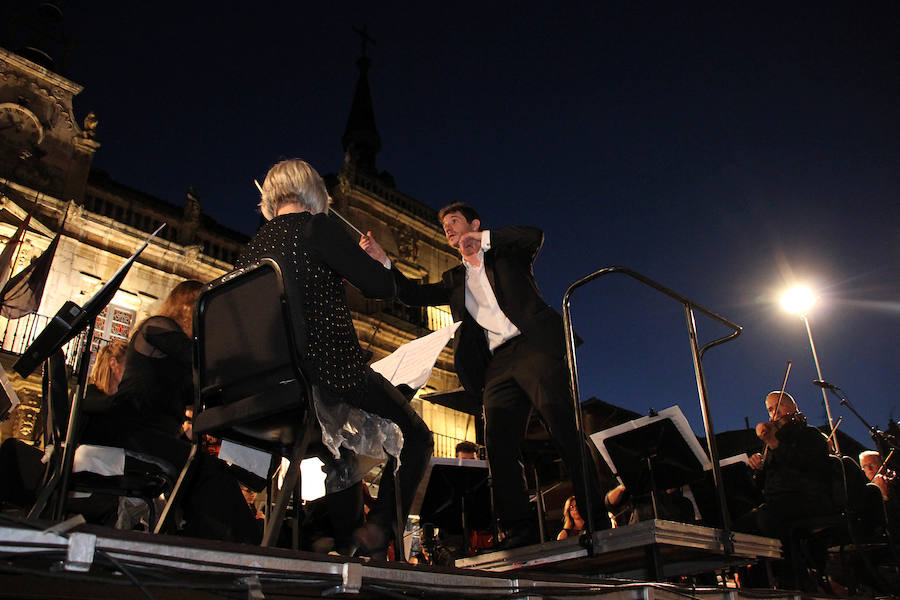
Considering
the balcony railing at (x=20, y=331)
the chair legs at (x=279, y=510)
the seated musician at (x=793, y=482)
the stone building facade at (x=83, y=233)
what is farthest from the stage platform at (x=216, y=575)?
the balcony railing at (x=20, y=331)

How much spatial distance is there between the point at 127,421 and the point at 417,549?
18.5 ft

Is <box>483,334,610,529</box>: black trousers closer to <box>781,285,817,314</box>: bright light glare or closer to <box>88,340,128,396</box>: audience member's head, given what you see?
<box>88,340,128,396</box>: audience member's head

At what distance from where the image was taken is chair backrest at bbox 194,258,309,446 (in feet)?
7.85

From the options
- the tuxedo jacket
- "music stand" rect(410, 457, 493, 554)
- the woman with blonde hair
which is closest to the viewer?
the tuxedo jacket

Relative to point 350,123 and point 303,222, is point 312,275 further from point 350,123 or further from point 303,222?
point 350,123

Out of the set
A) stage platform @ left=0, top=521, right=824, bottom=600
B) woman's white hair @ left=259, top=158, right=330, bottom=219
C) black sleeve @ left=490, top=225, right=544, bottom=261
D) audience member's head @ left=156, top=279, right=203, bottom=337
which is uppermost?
black sleeve @ left=490, top=225, right=544, bottom=261

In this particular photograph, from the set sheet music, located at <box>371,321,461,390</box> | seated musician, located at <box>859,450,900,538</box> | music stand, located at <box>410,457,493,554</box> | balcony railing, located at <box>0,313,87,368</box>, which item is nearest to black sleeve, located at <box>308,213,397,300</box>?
sheet music, located at <box>371,321,461,390</box>

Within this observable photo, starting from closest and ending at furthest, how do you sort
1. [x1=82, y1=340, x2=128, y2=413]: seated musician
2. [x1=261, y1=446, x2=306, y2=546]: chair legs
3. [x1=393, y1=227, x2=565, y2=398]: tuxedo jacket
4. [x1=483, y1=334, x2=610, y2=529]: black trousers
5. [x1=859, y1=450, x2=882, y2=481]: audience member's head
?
1. [x1=261, y1=446, x2=306, y2=546]: chair legs
2. [x1=483, y1=334, x2=610, y2=529]: black trousers
3. [x1=393, y1=227, x2=565, y2=398]: tuxedo jacket
4. [x1=82, y1=340, x2=128, y2=413]: seated musician
5. [x1=859, y1=450, x2=882, y2=481]: audience member's head

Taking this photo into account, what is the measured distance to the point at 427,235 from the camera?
20672 mm

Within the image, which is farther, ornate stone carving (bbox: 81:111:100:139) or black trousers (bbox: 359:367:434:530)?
ornate stone carving (bbox: 81:111:100:139)

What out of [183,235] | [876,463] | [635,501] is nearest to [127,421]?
[635,501]

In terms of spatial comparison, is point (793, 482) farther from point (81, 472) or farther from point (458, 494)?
point (81, 472)

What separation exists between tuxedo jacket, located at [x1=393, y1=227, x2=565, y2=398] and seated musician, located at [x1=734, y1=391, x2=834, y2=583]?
2772mm

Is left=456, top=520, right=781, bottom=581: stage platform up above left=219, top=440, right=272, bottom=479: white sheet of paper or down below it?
below
